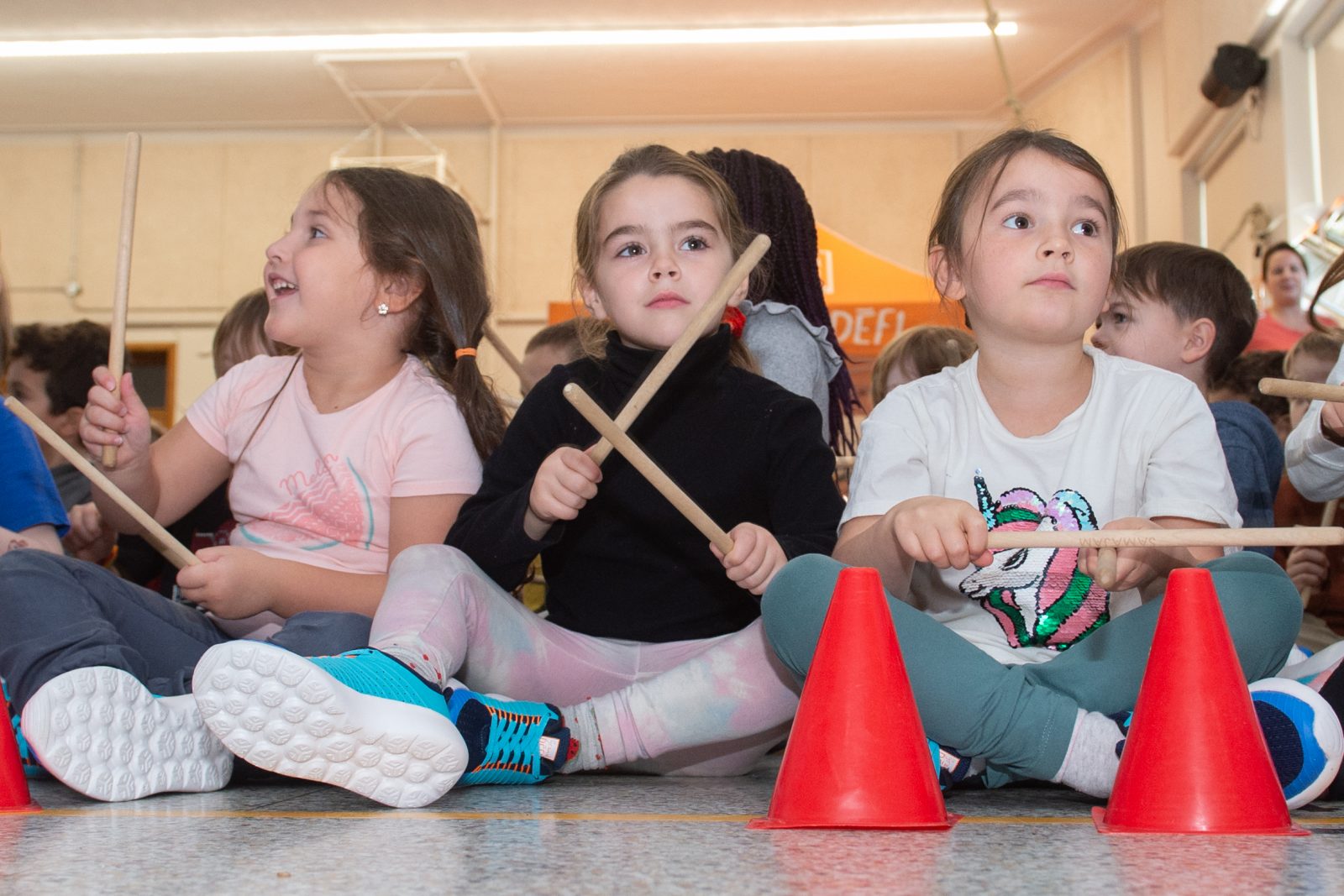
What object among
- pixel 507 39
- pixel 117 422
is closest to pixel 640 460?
pixel 117 422

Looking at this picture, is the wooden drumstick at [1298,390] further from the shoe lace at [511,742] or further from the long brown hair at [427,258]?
the long brown hair at [427,258]

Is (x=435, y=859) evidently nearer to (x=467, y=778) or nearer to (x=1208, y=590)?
(x=467, y=778)

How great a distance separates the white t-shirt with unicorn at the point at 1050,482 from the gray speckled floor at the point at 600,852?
21 cm

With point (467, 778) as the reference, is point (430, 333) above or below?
above

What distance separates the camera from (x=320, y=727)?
0.86 metres

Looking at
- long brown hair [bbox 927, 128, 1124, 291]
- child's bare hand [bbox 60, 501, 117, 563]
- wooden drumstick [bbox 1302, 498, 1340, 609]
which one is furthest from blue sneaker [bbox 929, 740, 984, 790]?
child's bare hand [bbox 60, 501, 117, 563]

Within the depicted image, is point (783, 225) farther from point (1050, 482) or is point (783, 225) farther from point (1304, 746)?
point (1304, 746)

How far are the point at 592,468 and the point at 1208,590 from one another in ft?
1.63

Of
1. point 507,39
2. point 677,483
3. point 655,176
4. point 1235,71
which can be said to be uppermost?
point 507,39

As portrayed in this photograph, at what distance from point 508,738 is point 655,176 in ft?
2.15

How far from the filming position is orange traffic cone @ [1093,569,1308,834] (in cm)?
78

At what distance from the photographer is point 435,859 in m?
0.69

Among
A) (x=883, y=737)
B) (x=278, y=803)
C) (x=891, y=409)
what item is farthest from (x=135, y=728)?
(x=891, y=409)

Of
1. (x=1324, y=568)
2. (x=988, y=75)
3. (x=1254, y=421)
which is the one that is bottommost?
(x=1324, y=568)
